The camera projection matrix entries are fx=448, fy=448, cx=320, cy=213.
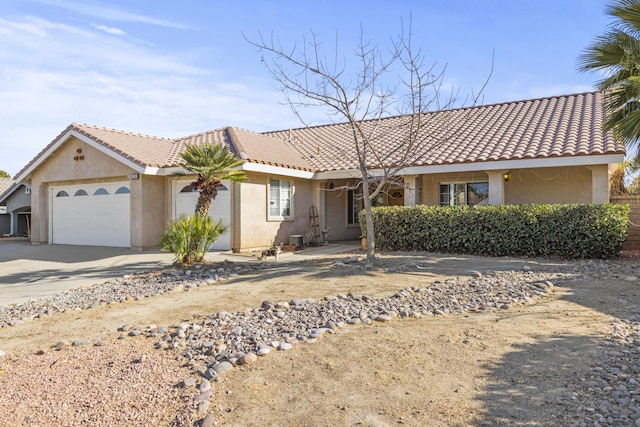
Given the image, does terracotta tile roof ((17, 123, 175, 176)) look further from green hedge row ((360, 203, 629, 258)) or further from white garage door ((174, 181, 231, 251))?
green hedge row ((360, 203, 629, 258))

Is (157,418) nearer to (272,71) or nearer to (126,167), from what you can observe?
(272,71)

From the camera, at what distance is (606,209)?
453 inches

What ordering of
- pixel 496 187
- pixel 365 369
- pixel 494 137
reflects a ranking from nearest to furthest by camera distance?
pixel 365 369
pixel 496 187
pixel 494 137

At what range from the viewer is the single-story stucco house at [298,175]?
14.6 m

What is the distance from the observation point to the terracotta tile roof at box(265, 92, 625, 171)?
13.8 metres

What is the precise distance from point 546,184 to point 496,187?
2.07m

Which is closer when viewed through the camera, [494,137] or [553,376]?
[553,376]

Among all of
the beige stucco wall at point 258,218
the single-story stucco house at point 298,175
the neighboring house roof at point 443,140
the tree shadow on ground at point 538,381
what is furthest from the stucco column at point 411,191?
the tree shadow on ground at point 538,381

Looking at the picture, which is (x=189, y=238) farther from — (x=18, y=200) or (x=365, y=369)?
(x=18, y=200)

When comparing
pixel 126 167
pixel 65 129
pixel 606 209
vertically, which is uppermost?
pixel 65 129

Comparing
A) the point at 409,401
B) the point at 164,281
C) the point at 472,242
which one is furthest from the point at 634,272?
the point at 164,281

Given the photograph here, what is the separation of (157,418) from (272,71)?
895cm

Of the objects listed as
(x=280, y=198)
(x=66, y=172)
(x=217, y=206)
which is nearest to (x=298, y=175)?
(x=280, y=198)

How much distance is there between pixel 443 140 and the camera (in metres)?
13.0
